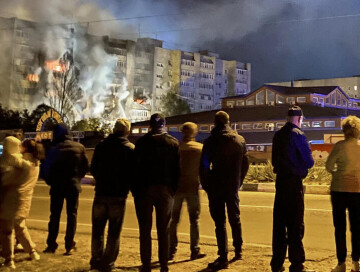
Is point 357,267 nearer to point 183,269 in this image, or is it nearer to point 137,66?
point 183,269

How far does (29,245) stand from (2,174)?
108cm

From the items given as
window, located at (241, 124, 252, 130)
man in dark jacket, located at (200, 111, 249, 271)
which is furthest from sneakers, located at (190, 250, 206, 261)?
window, located at (241, 124, 252, 130)

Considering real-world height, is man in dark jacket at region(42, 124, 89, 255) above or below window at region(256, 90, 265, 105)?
below

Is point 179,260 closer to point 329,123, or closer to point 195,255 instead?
point 195,255

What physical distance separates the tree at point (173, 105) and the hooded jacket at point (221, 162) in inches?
4383

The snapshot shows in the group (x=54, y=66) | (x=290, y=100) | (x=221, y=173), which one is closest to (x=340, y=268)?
(x=221, y=173)

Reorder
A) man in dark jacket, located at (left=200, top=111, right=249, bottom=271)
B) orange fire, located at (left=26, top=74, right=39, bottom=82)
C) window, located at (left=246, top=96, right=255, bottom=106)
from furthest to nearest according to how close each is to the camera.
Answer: orange fire, located at (left=26, top=74, right=39, bottom=82) → window, located at (left=246, top=96, right=255, bottom=106) → man in dark jacket, located at (left=200, top=111, right=249, bottom=271)

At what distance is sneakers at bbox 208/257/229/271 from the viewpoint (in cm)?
605

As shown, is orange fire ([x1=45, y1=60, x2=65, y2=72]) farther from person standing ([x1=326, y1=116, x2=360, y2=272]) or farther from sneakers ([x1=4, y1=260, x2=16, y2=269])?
person standing ([x1=326, y1=116, x2=360, y2=272])

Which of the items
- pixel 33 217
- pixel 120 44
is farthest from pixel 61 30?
pixel 33 217

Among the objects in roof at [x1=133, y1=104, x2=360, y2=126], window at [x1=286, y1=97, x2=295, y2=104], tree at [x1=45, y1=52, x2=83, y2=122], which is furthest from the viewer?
tree at [x1=45, y1=52, x2=83, y2=122]

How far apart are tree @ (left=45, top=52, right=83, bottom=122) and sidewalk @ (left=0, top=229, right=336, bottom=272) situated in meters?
95.8

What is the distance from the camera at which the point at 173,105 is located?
390ft

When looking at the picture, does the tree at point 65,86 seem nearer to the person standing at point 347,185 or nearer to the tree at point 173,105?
the tree at point 173,105
